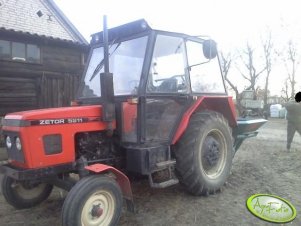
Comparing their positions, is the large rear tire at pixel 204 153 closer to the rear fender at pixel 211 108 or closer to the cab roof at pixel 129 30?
the rear fender at pixel 211 108

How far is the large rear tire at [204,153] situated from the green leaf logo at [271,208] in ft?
1.99

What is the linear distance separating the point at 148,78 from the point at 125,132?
0.75 m

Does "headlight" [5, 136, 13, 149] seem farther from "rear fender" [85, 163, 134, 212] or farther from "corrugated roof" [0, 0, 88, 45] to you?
"corrugated roof" [0, 0, 88, 45]

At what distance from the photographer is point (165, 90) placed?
4.47m

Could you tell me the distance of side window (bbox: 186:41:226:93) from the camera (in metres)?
4.90

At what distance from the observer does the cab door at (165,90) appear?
4285 millimetres

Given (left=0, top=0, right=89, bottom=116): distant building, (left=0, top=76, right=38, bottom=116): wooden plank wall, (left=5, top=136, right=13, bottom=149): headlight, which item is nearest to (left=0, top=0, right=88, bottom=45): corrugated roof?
(left=0, top=0, right=89, bottom=116): distant building

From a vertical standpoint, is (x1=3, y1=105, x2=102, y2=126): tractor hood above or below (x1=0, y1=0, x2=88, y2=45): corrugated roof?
below

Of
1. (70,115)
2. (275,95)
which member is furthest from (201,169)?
(275,95)

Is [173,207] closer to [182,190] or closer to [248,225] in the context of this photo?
[182,190]

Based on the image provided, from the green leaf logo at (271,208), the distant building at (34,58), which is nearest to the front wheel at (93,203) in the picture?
the green leaf logo at (271,208)

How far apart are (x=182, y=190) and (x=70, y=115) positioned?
219 centimetres

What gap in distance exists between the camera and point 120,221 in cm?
402

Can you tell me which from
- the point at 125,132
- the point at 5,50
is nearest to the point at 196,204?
the point at 125,132
